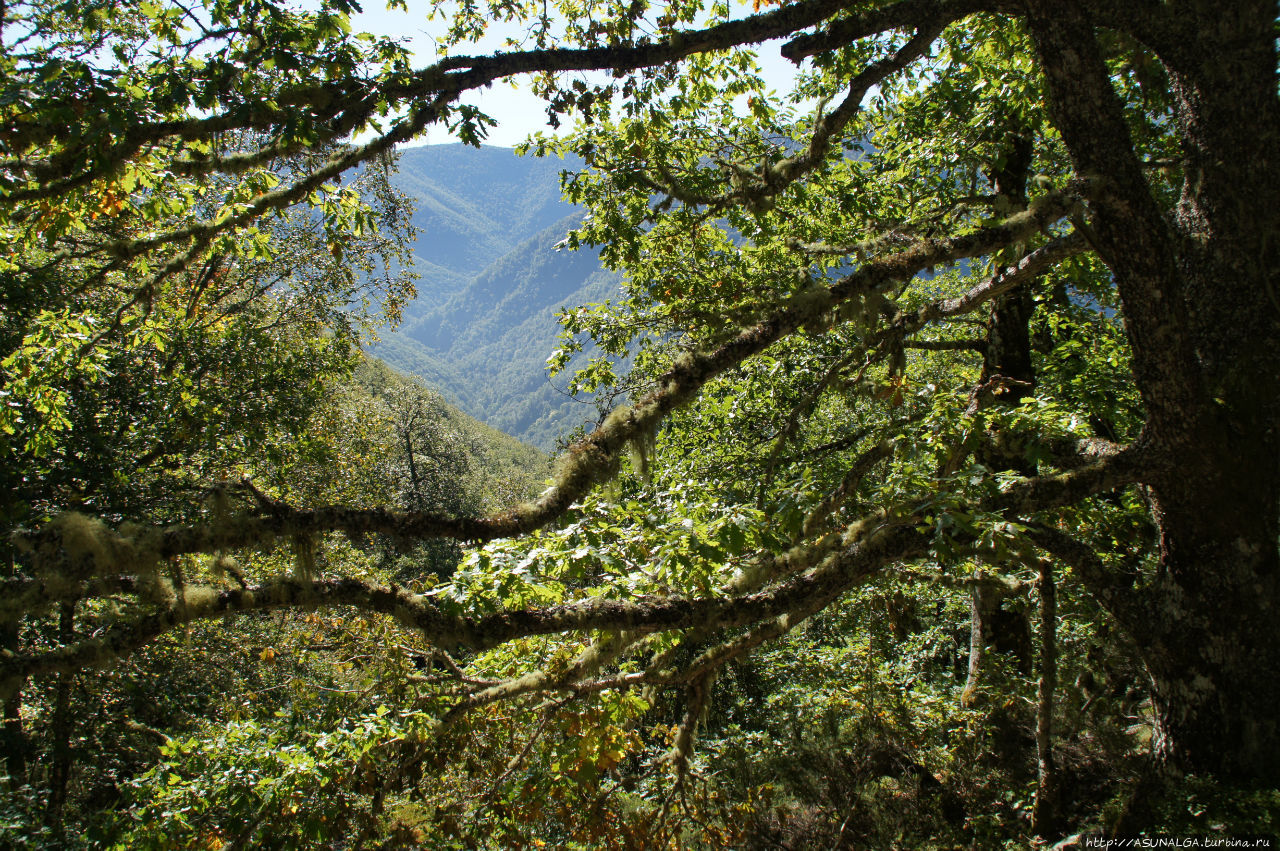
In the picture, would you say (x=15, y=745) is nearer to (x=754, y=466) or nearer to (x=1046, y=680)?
(x=754, y=466)

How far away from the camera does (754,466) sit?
6.81m

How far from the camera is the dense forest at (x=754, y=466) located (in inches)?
107

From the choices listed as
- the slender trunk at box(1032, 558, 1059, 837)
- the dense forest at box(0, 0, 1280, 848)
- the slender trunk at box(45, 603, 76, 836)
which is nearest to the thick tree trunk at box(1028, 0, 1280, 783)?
the dense forest at box(0, 0, 1280, 848)

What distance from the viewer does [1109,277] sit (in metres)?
7.81

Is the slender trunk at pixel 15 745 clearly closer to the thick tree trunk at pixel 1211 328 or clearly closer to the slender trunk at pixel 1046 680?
the slender trunk at pixel 1046 680

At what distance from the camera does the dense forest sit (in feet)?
8.91

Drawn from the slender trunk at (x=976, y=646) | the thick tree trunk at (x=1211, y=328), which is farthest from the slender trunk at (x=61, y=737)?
the thick tree trunk at (x=1211, y=328)

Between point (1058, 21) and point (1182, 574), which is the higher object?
point (1058, 21)

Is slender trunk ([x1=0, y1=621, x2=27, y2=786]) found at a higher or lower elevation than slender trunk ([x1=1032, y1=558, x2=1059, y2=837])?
lower

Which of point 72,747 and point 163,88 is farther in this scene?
point 72,747

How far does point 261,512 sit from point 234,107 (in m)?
1.91

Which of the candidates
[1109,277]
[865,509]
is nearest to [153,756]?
[865,509]

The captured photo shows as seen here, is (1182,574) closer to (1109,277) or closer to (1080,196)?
(1080,196)

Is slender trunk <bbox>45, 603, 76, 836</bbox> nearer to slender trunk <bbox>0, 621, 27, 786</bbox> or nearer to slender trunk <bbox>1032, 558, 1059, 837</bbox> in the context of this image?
slender trunk <bbox>0, 621, 27, 786</bbox>
